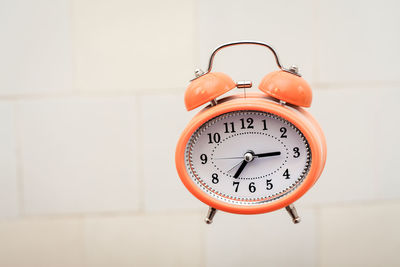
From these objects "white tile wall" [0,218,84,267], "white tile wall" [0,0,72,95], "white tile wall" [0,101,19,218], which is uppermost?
"white tile wall" [0,0,72,95]

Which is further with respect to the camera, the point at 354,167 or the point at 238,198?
the point at 354,167

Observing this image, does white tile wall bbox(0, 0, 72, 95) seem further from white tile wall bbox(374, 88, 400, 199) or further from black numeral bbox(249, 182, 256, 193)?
white tile wall bbox(374, 88, 400, 199)

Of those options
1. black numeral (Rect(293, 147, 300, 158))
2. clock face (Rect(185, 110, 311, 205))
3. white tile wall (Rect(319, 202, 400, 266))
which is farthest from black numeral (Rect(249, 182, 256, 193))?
white tile wall (Rect(319, 202, 400, 266))

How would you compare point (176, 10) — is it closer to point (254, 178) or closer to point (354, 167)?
point (254, 178)

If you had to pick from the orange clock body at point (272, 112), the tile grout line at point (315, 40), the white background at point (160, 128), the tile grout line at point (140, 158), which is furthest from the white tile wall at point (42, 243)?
the tile grout line at point (315, 40)

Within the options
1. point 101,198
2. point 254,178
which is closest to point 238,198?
point 254,178

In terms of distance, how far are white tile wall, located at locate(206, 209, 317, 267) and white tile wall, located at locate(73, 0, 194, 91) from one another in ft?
1.70

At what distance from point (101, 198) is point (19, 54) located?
0.54 m

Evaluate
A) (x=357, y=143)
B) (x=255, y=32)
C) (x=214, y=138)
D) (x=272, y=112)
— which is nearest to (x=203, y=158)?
(x=214, y=138)

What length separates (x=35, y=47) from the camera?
1201 millimetres

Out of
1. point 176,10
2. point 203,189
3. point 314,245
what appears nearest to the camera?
point 203,189

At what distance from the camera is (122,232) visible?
1287 mm

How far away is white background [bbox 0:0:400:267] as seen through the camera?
47.1 inches

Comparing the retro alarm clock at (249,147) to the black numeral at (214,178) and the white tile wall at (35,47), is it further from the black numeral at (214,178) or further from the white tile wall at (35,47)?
the white tile wall at (35,47)
